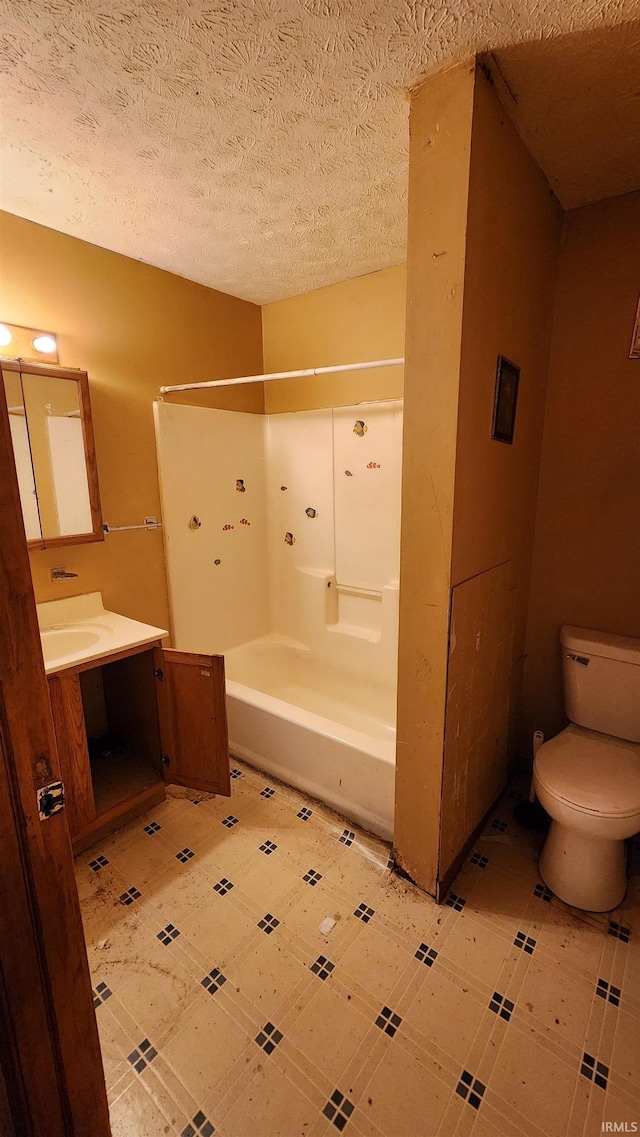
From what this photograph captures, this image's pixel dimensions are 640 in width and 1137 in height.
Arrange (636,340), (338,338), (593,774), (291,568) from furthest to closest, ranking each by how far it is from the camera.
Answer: (291,568)
(338,338)
(636,340)
(593,774)

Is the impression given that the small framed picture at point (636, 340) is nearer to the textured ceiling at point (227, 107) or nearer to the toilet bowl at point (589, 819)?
the textured ceiling at point (227, 107)

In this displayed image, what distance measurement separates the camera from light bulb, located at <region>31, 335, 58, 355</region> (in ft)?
6.05

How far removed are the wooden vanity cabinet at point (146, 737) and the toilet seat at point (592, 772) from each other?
126cm

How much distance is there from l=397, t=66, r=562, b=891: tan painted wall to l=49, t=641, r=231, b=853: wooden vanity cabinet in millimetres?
823

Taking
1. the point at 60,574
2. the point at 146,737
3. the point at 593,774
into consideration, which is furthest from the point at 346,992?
the point at 60,574

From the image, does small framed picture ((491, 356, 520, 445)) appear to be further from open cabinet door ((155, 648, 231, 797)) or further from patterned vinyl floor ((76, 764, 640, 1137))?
patterned vinyl floor ((76, 764, 640, 1137))

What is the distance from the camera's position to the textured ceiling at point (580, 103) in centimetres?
108

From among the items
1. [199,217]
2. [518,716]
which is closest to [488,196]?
[199,217]

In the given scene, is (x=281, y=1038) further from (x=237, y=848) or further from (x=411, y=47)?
(x=411, y=47)

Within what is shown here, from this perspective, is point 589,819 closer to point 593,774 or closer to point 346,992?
point 593,774

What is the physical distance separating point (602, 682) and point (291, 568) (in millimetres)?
1754

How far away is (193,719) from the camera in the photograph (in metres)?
1.96

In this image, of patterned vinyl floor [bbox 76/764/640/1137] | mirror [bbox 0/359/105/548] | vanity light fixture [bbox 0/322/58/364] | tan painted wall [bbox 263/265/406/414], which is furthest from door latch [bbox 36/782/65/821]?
tan painted wall [bbox 263/265/406/414]

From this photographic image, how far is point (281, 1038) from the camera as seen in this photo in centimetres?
121
